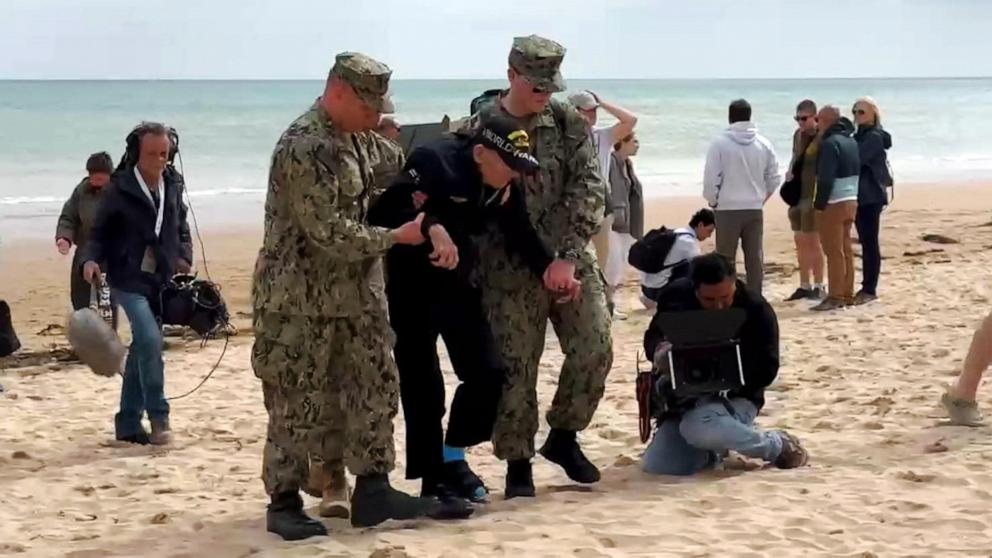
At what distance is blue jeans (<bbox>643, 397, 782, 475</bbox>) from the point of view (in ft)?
18.9

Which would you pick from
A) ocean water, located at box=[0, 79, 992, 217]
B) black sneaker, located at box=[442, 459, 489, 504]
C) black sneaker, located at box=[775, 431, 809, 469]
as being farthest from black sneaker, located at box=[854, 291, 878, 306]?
ocean water, located at box=[0, 79, 992, 217]

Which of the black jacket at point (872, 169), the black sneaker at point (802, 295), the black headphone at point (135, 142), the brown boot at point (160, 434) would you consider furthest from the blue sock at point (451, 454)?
the black sneaker at point (802, 295)

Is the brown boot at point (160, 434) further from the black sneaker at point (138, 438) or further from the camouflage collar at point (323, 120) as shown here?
the camouflage collar at point (323, 120)

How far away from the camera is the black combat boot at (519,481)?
548 cm

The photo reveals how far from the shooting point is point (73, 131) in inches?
1718

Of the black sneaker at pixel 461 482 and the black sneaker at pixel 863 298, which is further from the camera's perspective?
the black sneaker at pixel 863 298

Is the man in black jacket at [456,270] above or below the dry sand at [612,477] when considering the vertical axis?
above

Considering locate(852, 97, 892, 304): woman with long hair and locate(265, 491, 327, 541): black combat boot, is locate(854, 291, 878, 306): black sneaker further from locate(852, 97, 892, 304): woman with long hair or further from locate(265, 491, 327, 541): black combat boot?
locate(265, 491, 327, 541): black combat boot

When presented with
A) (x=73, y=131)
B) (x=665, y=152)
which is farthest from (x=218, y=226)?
(x=73, y=131)

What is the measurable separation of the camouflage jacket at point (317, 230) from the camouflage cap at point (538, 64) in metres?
0.67

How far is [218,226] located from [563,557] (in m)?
16.4

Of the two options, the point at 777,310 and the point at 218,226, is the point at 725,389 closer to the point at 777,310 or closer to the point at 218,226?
the point at 777,310

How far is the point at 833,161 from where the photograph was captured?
10383mm

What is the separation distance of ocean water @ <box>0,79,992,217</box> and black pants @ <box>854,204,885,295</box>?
15.1m
